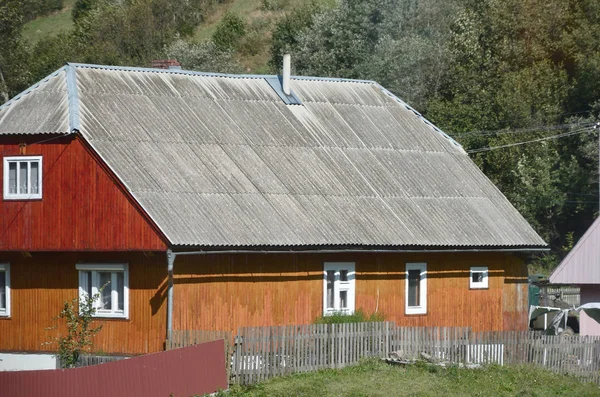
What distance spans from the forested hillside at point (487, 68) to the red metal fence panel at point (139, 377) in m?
33.4

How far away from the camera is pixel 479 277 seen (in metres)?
36.2

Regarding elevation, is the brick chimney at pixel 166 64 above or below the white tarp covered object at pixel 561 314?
above

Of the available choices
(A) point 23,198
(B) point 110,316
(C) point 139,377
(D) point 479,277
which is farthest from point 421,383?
(A) point 23,198

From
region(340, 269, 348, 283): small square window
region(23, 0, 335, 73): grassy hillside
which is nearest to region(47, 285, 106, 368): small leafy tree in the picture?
region(340, 269, 348, 283): small square window

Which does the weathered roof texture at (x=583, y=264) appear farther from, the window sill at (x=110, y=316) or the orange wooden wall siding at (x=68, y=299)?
the window sill at (x=110, y=316)

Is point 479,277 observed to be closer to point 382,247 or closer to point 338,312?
point 382,247

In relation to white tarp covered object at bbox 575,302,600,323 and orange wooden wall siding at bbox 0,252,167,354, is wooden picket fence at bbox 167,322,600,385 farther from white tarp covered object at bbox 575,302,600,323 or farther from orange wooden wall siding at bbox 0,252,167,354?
white tarp covered object at bbox 575,302,600,323

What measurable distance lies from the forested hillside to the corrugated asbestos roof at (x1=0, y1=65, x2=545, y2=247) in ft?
66.7

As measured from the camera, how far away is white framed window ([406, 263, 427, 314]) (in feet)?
114

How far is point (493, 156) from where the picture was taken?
200ft

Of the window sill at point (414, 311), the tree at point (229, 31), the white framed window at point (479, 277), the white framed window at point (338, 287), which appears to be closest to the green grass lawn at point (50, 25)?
the tree at point (229, 31)

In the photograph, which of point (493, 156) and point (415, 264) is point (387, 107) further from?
point (493, 156)

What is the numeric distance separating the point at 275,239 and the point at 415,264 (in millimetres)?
5111

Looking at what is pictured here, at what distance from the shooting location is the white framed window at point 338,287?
109 ft
